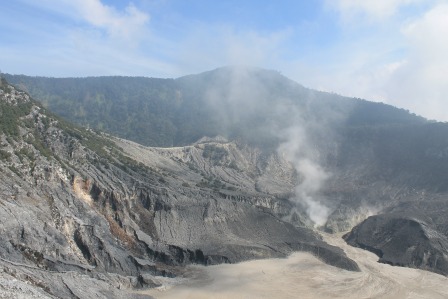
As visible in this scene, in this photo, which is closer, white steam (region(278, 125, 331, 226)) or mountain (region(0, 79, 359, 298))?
mountain (region(0, 79, 359, 298))

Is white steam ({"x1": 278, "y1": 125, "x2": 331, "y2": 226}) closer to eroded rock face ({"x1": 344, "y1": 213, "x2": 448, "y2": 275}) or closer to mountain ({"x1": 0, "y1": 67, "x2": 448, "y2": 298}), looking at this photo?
mountain ({"x1": 0, "y1": 67, "x2": 448, "y2": 298})

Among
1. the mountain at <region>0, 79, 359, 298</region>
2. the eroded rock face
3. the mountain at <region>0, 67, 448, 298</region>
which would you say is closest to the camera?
the mountain at <region>0, 79, 359, 298</region>

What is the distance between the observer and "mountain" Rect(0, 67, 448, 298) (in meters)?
57.5

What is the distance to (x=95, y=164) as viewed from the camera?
75.0m

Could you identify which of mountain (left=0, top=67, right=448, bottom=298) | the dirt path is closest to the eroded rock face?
mountain (left=0, top=67, right=448, bottom=298)

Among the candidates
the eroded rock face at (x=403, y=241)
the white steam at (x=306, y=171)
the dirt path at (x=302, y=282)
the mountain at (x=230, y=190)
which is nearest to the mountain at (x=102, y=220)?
the mountain at (x=230, y=190)

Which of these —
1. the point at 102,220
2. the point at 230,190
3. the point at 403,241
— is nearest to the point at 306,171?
the point at 230,190

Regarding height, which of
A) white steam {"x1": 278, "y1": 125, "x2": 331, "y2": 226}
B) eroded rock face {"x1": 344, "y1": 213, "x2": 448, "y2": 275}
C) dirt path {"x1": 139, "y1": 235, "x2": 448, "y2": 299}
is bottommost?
dirt path {"x1": 139, "y1": 235, "x2": 448, "y2": 299}

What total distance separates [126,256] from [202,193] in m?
27.0

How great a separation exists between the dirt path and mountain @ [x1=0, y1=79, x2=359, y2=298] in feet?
7.75

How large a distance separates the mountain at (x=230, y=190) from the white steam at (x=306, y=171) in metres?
0.40

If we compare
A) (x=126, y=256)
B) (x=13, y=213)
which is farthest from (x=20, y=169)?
(x=126, y=256)

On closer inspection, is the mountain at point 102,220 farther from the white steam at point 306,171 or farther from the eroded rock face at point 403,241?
the eroded rock face at point 403,241

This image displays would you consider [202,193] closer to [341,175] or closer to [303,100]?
[341,175]
